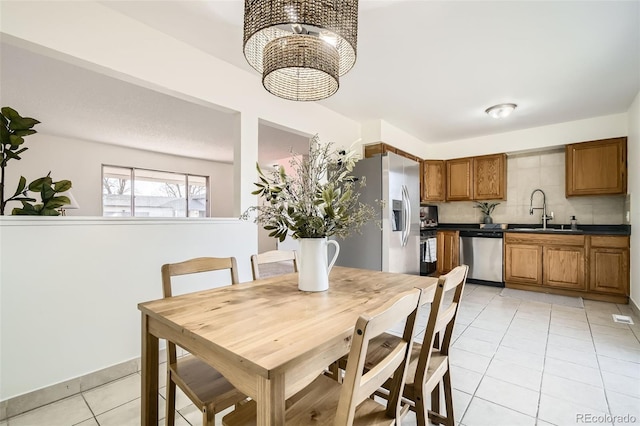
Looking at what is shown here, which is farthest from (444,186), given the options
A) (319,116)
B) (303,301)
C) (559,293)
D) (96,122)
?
(96,122)

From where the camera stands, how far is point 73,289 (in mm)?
1800

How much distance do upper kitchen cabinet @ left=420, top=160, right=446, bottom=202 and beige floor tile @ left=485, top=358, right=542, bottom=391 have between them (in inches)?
127

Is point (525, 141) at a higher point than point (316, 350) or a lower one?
higher

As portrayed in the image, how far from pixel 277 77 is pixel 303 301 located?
1.34 meters

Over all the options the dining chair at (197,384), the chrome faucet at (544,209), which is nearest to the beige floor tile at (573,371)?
the dining chair at (197,384)

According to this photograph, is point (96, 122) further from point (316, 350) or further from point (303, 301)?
point (316, 350)

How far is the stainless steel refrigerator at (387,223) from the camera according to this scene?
3318mm

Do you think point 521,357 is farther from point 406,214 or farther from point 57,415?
point 57,415

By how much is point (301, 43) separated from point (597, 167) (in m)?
4.54

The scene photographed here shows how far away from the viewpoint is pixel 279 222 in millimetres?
1401

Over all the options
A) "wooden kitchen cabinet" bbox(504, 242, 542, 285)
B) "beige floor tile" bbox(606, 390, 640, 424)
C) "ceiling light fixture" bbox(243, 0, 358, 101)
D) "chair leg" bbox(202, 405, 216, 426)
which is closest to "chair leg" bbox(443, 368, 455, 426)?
"beige floor tile" bbox(606, 390, 640, 424)

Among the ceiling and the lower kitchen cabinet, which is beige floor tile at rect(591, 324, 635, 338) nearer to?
the lower kitchen cabinet

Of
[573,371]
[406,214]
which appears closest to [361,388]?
[573,371]

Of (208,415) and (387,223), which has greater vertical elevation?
(387,223)
